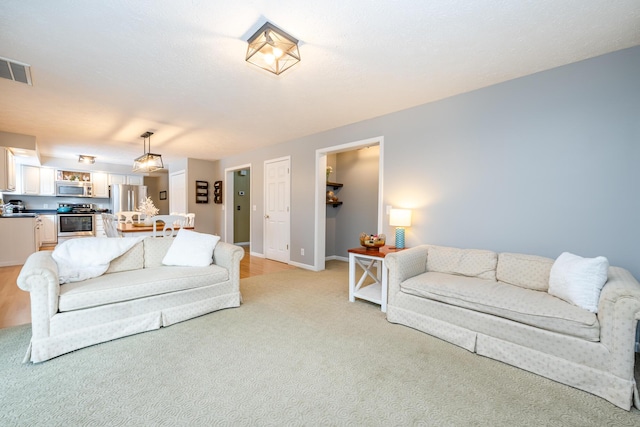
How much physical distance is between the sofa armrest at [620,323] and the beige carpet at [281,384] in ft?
0.86

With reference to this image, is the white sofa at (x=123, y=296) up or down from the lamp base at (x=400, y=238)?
down

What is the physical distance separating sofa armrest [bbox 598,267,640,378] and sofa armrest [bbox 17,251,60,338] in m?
3.76

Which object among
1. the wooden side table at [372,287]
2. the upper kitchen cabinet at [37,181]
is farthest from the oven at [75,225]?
the wooden side table at [372,287]

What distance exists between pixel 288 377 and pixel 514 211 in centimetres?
262

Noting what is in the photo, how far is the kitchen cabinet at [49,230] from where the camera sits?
694cm

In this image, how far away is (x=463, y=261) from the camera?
276cm

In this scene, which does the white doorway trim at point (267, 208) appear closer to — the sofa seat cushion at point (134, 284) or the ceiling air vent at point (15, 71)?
the sofa seat cushion at point (134, 284)

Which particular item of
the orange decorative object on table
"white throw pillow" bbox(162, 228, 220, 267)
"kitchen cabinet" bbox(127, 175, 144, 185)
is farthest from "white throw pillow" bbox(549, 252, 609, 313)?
"kitchen cabinet" bbox(127, 175, 144, 185)

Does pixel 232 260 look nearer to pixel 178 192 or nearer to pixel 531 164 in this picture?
pixel 531 164

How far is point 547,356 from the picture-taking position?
183 cm

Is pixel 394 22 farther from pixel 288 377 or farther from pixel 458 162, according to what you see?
pixel 288 377

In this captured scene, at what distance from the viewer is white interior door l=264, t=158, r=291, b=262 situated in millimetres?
5297

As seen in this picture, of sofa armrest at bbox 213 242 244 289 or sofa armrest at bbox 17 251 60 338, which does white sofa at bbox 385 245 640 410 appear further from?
sofa armrest at bbox 17 251 60 338

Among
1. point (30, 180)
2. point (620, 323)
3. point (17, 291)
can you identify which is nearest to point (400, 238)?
point (620, 323)
